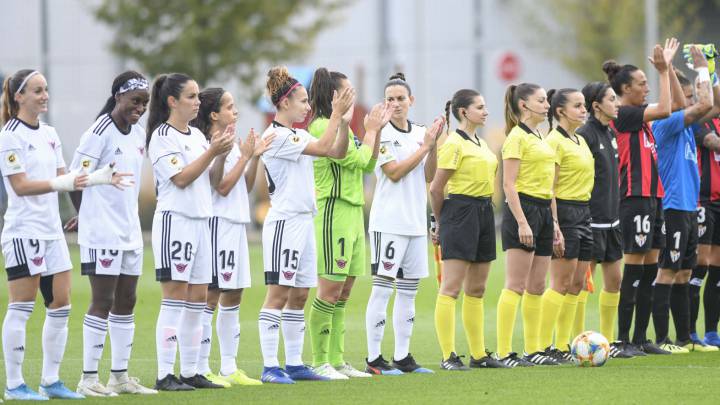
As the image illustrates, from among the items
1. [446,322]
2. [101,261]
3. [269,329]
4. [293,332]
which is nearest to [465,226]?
[446,322]

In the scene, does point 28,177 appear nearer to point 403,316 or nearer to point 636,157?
point 403,316

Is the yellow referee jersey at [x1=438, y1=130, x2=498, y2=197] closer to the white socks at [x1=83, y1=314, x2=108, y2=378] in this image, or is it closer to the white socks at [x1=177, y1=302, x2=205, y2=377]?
the white socks at [x1=177, y1=302, x2=205, y2=377]

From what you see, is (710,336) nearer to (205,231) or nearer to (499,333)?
(499,333)

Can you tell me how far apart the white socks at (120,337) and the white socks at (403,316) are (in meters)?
2.30

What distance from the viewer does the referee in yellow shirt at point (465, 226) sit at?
10641mm

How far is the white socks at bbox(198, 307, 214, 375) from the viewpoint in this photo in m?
10.1

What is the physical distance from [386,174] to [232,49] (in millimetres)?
23291

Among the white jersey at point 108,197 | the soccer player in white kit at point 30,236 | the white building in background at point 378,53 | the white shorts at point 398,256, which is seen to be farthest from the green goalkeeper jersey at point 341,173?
the white building in background at point 378,53

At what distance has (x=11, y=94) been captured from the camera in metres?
9.13

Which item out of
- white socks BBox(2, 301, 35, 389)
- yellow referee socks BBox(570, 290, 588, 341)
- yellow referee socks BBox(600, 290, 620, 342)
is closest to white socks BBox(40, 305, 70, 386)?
white socks BBox(2, 301, 35, 389)

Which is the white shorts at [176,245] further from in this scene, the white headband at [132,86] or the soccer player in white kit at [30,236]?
the white headband at [132,86]

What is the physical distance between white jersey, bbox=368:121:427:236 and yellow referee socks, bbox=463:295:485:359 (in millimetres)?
714

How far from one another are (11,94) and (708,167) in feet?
22.6

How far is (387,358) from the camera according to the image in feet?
39.1
